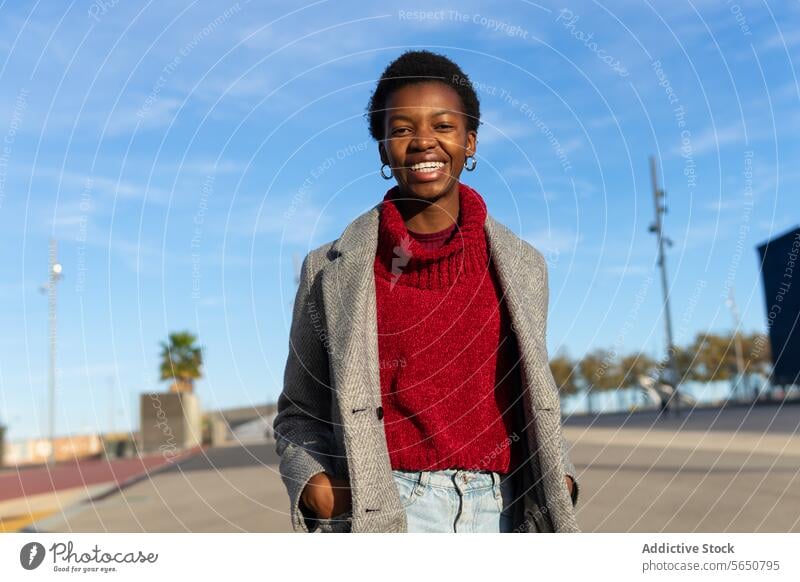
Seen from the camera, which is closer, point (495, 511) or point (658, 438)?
point (495, 511)

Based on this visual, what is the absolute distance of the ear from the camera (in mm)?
2945

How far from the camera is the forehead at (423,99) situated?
2793 mm

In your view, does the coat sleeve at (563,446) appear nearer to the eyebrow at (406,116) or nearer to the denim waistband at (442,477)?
the denim waistband at (442,477)

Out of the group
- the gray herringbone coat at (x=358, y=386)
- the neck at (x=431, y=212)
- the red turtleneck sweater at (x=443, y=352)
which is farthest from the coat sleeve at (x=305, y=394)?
the neck at (x=431, y=212)

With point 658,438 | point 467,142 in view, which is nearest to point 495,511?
point 467,142

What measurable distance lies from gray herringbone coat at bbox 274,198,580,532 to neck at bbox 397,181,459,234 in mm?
111

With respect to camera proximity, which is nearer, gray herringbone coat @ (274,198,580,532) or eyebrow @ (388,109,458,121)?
gray herringbone coat @ (274,198,580,532)

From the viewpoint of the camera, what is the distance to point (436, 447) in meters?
2.59

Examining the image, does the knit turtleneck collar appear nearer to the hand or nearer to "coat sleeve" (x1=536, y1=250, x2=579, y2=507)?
"coat sleeve" (x1=536, y1=250, x2=579, y2=507)

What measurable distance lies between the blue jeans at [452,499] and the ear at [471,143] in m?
0.98

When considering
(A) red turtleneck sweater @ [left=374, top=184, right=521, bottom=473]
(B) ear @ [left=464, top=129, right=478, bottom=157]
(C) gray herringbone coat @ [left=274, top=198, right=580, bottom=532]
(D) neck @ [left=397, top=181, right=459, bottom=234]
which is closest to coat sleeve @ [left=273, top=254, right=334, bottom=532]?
(C) gray herringbone coat @ [left=274, top=198, right=580, bottom=532]

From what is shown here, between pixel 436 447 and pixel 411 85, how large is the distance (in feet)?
3.56
